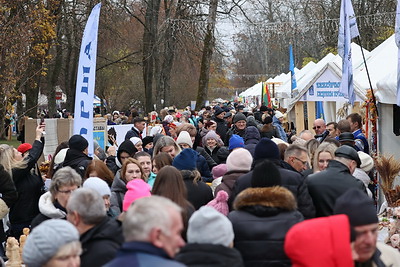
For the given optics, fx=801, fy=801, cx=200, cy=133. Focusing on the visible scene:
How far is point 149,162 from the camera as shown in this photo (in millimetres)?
9242

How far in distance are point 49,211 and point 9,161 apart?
250 centimetres

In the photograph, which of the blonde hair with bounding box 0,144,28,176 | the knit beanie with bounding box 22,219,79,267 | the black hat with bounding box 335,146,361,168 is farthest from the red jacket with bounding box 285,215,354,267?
the blonde hair with bounding box 0,144,28,176

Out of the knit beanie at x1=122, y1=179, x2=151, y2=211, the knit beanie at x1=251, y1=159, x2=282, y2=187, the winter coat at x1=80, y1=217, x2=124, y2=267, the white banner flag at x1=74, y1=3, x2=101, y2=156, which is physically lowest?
the winter coat at x1=80, y1=217, x2=124, y2=267

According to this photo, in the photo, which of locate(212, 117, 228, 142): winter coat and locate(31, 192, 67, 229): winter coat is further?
locate(212, 117, 228, 142): winter coat

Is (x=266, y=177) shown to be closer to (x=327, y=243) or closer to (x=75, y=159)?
(x=327, y=243)

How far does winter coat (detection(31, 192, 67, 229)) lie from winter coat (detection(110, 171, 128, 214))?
0.63 m

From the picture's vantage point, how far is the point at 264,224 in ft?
18.3

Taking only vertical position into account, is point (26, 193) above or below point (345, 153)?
below

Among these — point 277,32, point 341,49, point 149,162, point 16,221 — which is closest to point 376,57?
point 341,49

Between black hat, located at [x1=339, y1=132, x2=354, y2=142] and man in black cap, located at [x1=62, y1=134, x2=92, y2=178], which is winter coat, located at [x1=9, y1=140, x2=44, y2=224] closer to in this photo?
man in black cap, located at [x1=62, y1=134, x2=92, y2=178]

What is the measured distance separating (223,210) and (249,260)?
57.0 inches

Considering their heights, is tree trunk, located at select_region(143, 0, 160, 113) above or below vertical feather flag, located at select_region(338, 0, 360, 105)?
above

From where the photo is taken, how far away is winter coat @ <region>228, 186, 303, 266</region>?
555 cm

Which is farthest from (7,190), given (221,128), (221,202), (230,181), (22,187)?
(221,128)
